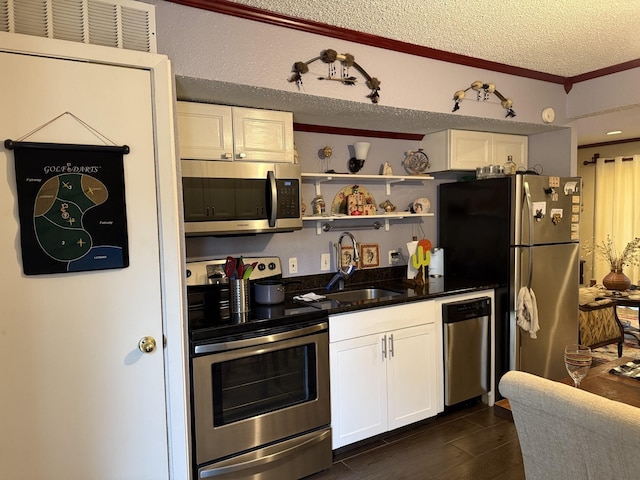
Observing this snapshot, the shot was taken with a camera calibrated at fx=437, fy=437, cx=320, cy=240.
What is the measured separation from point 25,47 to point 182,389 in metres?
1.47

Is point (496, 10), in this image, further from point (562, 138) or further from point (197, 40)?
point (562, 138)

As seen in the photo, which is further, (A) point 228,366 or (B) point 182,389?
(A) point 228,366

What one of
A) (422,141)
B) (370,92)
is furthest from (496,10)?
(422,141)

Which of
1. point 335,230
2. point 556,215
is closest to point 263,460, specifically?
point 335,230

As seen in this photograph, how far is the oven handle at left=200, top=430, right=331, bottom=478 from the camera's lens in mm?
2143

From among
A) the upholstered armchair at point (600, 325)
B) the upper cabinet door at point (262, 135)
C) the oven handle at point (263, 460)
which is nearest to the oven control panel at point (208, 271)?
the upper cabinet door at point (262, 135)

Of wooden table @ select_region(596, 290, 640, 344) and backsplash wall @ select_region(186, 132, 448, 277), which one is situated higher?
backsplash wall @ select_region(186, 132, 448, 277)

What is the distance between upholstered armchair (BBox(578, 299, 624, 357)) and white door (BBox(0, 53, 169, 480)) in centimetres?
402

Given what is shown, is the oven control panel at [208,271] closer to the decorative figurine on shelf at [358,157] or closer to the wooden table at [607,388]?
the decorative figurine on shelf at [358,157]

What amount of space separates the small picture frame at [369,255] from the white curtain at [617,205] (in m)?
4.05

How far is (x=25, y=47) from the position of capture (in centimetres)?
159

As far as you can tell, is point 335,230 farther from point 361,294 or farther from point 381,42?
point 381,42

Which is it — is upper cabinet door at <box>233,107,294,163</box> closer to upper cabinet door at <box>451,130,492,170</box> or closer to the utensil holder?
the utensil holder

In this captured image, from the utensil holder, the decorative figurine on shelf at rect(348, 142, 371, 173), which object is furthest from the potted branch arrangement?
the utensil holder
